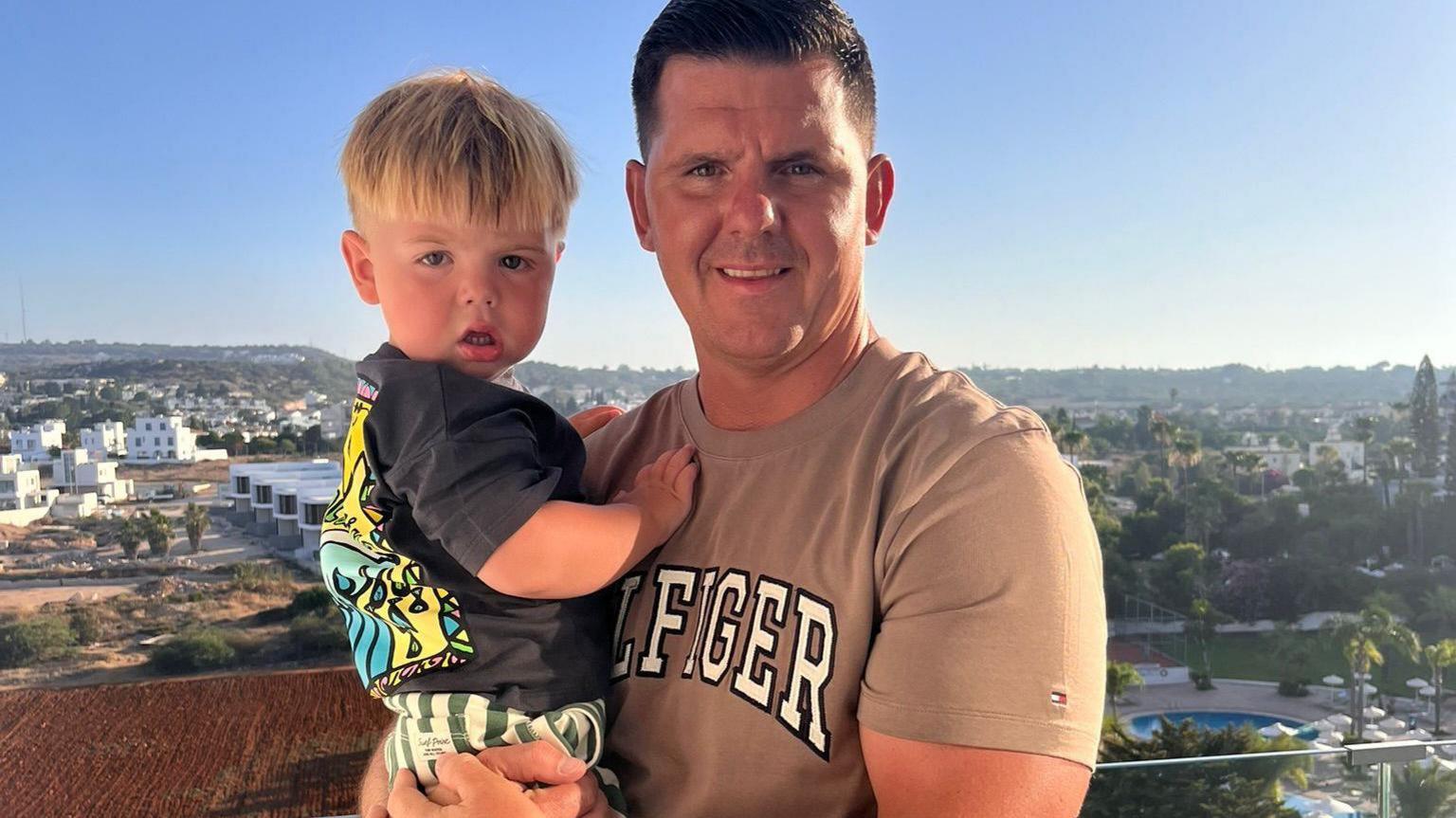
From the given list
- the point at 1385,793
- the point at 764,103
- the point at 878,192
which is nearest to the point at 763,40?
the point at 764,103

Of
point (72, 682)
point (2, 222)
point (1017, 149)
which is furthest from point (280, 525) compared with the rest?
point (1017, 149)

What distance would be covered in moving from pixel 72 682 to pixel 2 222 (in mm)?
12393

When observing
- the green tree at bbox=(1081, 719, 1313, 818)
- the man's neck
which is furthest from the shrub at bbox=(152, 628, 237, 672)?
the man's neck

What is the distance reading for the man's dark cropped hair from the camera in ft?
4.10

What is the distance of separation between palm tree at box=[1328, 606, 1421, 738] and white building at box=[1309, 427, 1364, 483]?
12.3 feet

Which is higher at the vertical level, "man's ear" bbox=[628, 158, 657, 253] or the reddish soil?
"man's ear" bbox=[628, 158, 657, 253]

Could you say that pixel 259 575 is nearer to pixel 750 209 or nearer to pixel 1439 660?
pixel 750 209

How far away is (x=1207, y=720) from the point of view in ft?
91.7

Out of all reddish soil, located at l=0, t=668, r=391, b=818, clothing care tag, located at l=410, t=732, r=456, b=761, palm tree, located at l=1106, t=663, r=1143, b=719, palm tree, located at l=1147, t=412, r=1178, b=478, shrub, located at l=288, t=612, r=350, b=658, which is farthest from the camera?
palm tree, located at l=1147, t=412, r=1178, b=478

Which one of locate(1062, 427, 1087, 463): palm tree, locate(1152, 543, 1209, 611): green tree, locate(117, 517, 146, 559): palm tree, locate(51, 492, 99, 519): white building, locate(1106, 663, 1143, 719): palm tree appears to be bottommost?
locate(1106, 663, 1143, 719): palm tree

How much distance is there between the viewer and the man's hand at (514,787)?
3.53 ft

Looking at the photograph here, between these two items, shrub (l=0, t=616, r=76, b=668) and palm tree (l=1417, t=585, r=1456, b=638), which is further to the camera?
palm tree (l=1417, t=585, r=1456, b=638)

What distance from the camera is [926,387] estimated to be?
3.76ft

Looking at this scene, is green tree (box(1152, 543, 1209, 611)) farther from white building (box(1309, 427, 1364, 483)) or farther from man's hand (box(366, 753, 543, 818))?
man's hand (box(366, 753, 543, 818))
